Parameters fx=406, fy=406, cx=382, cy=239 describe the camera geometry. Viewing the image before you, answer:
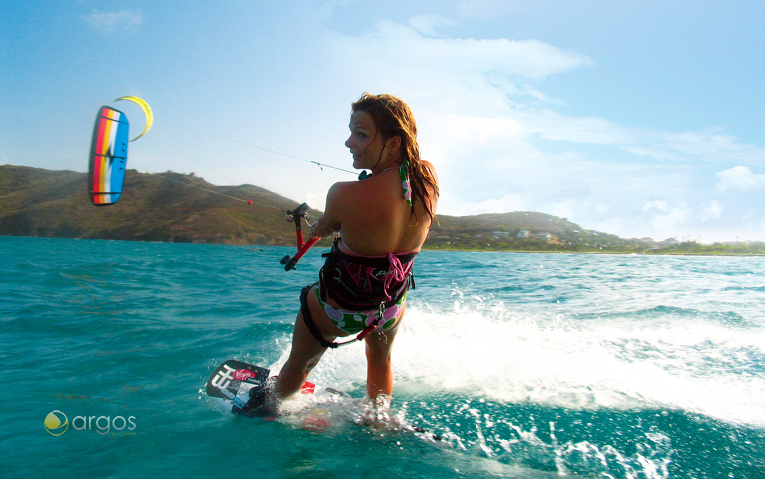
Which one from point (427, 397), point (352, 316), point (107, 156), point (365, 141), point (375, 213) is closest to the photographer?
point (375, 213)

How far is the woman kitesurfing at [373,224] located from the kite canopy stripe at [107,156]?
10.8 feet

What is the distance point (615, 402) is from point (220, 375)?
3884 mm

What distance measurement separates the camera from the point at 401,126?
8.20ft

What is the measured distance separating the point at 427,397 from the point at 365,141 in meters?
2.68

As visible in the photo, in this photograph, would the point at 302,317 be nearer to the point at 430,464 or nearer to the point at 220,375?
the point at 430,464

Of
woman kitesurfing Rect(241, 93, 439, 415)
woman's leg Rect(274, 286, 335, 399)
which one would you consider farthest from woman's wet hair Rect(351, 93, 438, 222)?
woman's leg Rect(274, 286, 335, 399)

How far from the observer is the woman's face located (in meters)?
2.55

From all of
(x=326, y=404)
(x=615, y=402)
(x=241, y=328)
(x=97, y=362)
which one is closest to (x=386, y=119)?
(x=326, y=404)

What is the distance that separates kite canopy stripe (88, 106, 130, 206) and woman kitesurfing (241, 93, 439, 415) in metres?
3.28

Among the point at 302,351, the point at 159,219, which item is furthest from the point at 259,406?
the point at 159,219

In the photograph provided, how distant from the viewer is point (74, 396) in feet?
12.7

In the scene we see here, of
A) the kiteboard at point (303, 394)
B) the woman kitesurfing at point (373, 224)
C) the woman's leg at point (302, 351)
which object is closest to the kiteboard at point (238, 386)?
the kiteboard at point (303, 394)

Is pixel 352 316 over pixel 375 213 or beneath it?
beneath

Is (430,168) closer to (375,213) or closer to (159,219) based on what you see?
(375,213)
